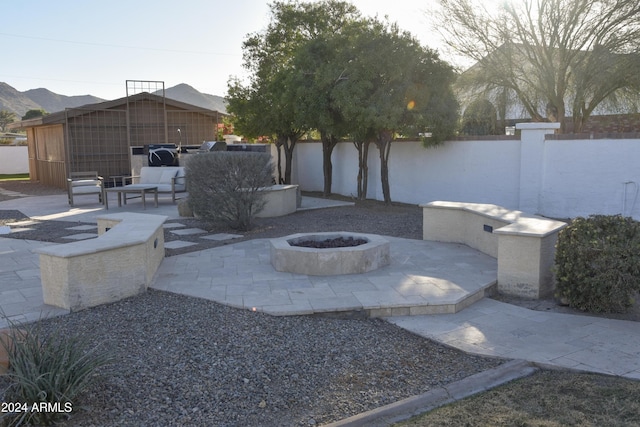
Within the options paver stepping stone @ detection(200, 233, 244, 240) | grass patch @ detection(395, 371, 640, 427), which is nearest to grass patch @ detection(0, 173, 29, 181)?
paver stepping stone @ detection(200, 233, 244, 240)

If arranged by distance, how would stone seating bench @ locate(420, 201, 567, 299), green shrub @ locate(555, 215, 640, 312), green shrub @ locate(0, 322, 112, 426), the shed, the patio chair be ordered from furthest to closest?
the shed, the patio chair, stone seating bench @ locate(420, 201, 567, 299), green shrub @ locate(555, 215, 640, 312), green shrub @ locate(0, 322, 112, 426)

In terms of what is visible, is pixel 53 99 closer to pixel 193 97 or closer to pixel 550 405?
pixel 193 97

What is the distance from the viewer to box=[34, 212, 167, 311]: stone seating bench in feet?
17.1

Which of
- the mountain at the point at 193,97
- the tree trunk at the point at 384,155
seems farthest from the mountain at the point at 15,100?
the tree trunk at the point at 384,155

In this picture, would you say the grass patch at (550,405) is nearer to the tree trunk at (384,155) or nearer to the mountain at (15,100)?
the tree trunk at (384,155)

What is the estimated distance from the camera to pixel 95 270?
17.7 ft

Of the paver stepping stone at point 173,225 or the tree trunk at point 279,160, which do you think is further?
the tree trunk at point 279,160

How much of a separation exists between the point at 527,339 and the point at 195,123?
18.9 metres

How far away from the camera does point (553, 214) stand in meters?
10.6

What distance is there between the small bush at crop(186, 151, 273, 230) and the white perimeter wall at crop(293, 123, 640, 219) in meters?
5.01

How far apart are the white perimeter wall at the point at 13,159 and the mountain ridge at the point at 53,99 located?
72.8 metres

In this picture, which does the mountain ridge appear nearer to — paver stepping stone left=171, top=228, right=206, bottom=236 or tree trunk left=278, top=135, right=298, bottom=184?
tree trunk left=278, top=135, right=298, bottom=184

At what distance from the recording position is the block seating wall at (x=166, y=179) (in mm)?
13863

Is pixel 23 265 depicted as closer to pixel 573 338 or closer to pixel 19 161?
pixel 573 338
